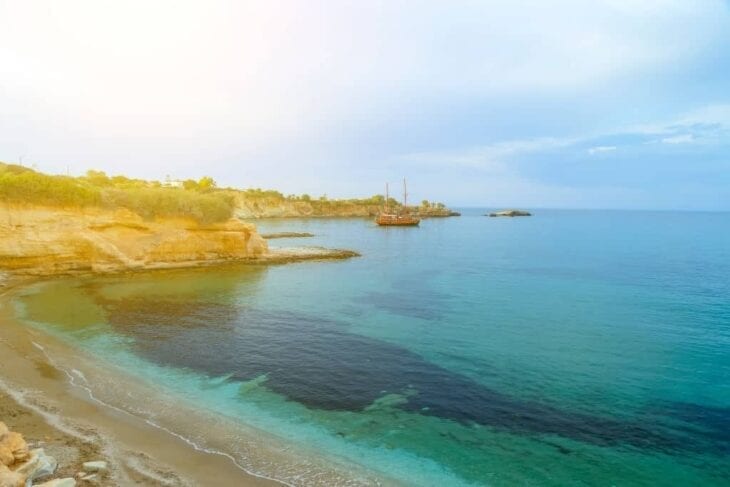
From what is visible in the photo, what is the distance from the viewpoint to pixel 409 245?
219 ft

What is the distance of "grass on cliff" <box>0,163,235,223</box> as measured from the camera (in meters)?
31.1

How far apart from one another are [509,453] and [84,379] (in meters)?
13.3

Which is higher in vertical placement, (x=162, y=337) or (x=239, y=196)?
(x=239, y=196)

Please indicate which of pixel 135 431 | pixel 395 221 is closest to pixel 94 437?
pixel 135 431

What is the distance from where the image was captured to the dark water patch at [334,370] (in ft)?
39.4

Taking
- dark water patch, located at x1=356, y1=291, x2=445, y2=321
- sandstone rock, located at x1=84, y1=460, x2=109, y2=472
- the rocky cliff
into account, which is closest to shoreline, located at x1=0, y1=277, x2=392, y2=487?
sandstone rock, located at x1=84, y1=460, x2=109, y2=472

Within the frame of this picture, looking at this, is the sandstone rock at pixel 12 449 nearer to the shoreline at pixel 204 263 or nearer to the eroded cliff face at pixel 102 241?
the shoreline at pixel 204 263

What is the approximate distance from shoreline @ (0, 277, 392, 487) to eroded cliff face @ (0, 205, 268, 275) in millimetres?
19588

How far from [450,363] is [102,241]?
3092cm

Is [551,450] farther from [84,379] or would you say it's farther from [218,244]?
[218,244]

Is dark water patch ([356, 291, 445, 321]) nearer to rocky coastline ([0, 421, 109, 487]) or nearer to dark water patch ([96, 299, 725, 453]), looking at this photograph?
dark water patch ([96, 299, 725, 453])

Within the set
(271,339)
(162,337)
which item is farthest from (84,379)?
(271,339)

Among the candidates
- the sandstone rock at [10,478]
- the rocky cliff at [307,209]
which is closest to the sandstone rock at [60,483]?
the sandstone rock at [10,478]

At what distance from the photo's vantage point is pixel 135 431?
11203mm
